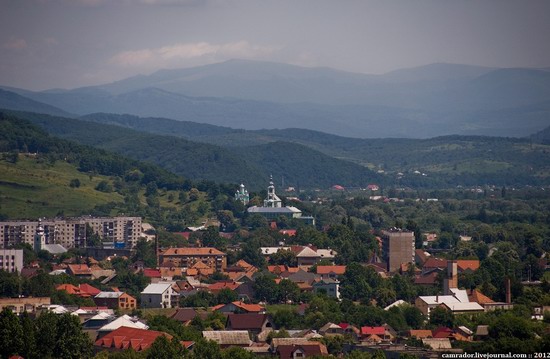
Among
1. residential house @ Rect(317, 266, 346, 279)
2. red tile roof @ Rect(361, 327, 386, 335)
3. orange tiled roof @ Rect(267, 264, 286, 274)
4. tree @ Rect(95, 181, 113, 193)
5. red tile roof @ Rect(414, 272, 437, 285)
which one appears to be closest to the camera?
red tile roof @ Rect(361, 327, 386, 335)

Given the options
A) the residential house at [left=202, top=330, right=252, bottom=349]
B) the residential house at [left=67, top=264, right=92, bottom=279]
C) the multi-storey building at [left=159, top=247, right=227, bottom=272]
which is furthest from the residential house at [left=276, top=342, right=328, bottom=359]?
the multi-storey building at [left=159, top=247, right=227, bottom=272]

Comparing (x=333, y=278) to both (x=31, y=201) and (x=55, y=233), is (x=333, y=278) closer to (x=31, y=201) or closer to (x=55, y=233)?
(x=55, y=233)

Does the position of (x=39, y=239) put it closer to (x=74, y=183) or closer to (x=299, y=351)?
(x=74, y=183)

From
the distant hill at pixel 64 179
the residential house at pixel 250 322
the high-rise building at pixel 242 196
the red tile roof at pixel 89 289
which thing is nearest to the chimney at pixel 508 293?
the residential house at pixel 250 322

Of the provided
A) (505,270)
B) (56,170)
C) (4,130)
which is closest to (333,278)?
(505,270)

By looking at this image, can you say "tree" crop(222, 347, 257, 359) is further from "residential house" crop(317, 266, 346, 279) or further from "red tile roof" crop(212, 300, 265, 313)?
"residential house" crop(317, 266, 346, 279)

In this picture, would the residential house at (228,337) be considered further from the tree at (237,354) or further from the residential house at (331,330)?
the tree at (237,354)

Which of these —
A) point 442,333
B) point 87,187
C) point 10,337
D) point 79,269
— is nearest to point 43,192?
point 87,187
